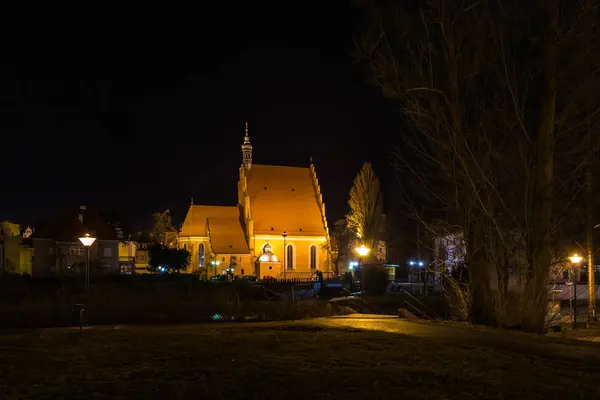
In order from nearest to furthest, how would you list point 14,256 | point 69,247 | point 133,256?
point 69,247, point 14,256, point 133,256

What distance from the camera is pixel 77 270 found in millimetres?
62719

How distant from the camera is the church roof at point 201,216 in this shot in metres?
85.0

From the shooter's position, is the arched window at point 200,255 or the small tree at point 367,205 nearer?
the small tree at point 367,205

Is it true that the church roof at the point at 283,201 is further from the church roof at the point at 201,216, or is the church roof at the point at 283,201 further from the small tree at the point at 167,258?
the small tree at the point at 167,258

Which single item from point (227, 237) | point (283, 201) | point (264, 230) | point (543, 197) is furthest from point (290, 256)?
point (543, 197)

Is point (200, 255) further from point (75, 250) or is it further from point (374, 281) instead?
point (374, 281)

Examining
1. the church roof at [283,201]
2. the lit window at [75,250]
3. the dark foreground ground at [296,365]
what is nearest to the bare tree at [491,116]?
the dark foreground ground at [296,365]

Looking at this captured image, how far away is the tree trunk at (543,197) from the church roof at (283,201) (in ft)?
222

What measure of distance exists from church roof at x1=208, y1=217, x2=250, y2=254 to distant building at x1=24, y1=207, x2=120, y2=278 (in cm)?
1506

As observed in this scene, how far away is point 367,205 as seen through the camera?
226 feet

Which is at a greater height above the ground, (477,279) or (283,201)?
(283,201)

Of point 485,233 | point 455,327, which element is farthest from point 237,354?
point 485,233

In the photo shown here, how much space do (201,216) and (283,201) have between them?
38.4 feet

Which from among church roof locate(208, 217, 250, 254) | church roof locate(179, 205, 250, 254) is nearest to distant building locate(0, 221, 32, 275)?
church roof locate(179, 205, 250, 254)
